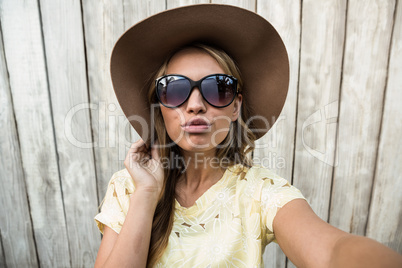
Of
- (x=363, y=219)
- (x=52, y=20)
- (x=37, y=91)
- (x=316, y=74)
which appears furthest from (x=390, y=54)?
(x=37, y=91)

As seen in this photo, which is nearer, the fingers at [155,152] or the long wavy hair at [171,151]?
the long wavy hair at [171,151]

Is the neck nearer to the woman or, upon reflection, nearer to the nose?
the woman

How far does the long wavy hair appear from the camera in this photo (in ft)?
2.93

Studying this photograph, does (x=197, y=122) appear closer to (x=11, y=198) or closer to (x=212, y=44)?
(x=212, y=44)

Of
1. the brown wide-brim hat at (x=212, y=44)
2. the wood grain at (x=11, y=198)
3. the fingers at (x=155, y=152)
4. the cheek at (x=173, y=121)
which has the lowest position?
the wood grain at (x=11, y=198)

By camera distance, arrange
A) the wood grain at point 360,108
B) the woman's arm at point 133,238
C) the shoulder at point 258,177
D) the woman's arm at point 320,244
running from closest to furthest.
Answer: the woman's arm at point 320,244
the woman's arm at point 133,238
the shoulder at point 258,177
the wood grain at point 360,108

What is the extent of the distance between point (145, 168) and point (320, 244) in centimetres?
66

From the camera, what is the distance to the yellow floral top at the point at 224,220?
2.76 ft

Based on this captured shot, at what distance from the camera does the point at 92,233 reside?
5.26ft

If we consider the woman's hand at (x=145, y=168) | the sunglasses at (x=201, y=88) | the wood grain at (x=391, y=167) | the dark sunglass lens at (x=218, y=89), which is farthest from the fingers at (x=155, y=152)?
the wood grain at (x=391, y=167)

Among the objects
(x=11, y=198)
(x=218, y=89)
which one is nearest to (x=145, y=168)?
(x=218, y=89)

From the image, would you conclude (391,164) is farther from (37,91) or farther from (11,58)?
(11,58)

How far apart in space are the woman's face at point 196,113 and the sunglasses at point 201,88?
0.06ft

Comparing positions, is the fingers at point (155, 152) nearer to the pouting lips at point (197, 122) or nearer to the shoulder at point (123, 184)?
the shoulder at point (123, 184)
